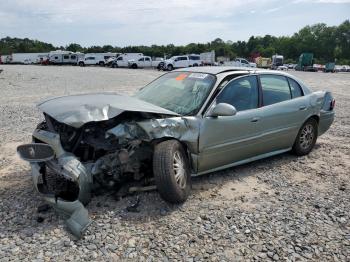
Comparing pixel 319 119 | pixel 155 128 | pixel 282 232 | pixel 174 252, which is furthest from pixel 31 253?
pixel 319 119

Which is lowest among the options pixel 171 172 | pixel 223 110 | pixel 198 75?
pixel 171 172

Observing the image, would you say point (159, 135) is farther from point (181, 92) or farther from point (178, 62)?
point (178, 62)

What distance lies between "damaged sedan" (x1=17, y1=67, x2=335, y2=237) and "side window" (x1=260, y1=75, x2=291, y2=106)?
0.06ft

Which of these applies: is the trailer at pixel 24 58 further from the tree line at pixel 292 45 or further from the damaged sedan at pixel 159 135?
the damaged sedan at pixel 159 135

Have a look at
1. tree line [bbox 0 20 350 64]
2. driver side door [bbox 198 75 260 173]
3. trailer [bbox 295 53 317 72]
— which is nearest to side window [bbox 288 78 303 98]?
driver side door [bbox 198 75 260 173]

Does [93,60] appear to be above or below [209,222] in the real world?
A: below

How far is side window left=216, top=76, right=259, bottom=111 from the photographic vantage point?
4.86 m

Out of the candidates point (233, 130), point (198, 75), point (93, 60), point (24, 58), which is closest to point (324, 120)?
point (233, 130)

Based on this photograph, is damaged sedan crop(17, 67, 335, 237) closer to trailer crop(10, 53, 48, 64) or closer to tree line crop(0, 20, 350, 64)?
trailer crop(10, 53, 48, 64)

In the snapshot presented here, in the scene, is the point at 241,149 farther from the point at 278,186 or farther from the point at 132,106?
the point at 132,106

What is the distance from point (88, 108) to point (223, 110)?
5.40 ft

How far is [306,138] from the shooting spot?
20.3ft

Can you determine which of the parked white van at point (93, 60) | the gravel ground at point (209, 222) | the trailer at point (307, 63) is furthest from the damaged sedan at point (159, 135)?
the trailer at point (307, 63)

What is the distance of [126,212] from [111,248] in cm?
67
